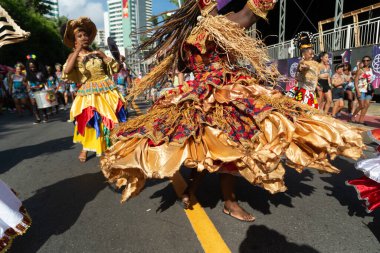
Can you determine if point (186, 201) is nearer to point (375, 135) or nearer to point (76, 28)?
point (375, 135)

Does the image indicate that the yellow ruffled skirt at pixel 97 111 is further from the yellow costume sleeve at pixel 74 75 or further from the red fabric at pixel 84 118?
the yellow costume sleeve at pixel 74 75

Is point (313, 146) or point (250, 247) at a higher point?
point (313, 146)

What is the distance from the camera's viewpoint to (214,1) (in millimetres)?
2393

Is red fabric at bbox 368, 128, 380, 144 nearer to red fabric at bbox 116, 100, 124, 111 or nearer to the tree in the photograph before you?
red fabric at bbox 116, 100, 124, 111

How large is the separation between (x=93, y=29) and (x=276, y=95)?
129 inches

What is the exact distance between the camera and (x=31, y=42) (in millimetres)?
27969

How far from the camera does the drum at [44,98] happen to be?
30.3 ft

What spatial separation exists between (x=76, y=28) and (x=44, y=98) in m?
6.08

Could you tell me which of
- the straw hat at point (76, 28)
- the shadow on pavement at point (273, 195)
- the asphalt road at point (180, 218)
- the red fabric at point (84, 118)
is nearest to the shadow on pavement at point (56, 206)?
the asphalt road at point (180, 218)

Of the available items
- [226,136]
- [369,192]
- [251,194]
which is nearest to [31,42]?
[251,194]

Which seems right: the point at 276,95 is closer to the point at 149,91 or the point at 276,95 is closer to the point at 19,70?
the point at 149,91

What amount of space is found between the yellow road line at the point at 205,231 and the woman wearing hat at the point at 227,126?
11.9 inches

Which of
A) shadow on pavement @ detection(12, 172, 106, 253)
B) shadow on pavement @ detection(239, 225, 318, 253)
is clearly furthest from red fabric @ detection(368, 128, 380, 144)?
shadow on pavement @ detection(12, 172, 106, 253)

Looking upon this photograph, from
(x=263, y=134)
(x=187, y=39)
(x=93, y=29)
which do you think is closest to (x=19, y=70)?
(x=93, y=29)
